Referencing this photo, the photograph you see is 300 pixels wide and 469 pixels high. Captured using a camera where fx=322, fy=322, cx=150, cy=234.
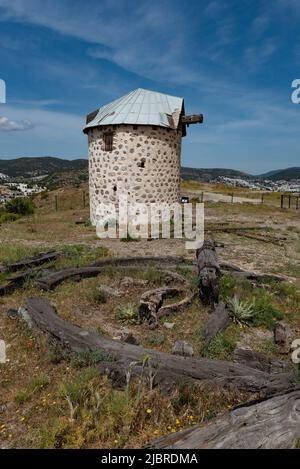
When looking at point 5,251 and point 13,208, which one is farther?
point 13,208

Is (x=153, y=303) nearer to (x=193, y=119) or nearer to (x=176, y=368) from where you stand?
(x=176, y=368)

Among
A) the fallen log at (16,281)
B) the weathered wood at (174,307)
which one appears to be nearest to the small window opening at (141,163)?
the fallen log at (16,281)

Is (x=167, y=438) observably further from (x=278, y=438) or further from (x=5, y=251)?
(x=5, y=251)

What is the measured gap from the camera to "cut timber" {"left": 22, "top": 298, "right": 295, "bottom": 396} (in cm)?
398

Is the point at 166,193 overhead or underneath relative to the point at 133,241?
overhead

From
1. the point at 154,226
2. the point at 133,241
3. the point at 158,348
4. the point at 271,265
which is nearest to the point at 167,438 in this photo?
the point at 158,348

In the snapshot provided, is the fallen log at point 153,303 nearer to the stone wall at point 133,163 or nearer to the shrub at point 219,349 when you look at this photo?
the shrub at point 219,349

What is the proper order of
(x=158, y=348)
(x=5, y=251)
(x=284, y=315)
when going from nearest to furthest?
(x=158, y=348)
(x=284, y=315)
(x=5, y=251)

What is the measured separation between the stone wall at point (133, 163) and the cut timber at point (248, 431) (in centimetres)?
1567

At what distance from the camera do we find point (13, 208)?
104 feet

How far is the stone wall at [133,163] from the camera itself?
1777 cm

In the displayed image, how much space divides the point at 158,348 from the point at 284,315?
10.6 ft

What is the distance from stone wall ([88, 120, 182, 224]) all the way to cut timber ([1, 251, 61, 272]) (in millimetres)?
7816

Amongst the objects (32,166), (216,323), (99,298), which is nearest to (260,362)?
(216,323)
